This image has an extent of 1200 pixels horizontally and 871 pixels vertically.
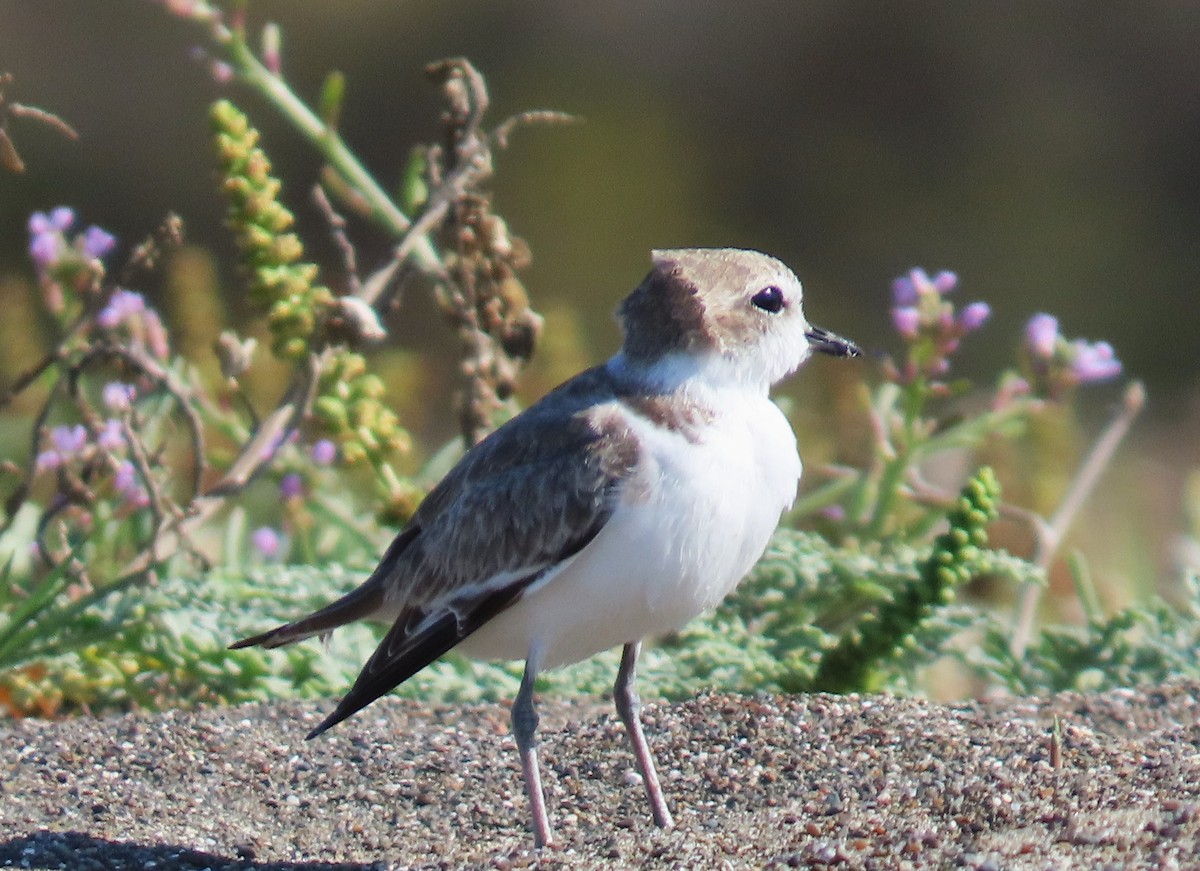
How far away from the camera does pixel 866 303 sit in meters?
11.7

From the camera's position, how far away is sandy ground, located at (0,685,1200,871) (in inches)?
147

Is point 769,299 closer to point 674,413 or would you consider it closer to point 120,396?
point 674,413

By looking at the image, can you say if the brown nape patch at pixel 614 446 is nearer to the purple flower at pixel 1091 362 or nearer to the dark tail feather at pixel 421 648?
the dark tail feather at pixel 421 648

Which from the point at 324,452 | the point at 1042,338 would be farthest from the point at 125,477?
the point at 1042,338

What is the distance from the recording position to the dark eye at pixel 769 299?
427 cm

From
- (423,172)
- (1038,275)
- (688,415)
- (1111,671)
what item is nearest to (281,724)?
(688,415)

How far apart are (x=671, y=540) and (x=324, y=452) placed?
7.24ft

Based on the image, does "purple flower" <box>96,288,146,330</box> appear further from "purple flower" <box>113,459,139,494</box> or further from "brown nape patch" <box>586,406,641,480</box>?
"brown nape patch" <box>586,406,641,480</box>

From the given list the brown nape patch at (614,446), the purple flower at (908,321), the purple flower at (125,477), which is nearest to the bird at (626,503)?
the brown nape patch at (614,446)

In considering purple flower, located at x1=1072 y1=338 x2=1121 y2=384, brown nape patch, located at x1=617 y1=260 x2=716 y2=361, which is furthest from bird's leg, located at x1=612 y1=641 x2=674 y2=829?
purple flower, located at x1=1072 y1=338 x2=1121 y2=384

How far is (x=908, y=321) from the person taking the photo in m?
5.53

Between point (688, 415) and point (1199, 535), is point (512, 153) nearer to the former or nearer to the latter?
point (1199, 535)

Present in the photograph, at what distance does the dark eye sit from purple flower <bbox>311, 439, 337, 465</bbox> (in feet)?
6.69

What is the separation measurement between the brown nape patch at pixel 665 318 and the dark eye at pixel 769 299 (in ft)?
0.50
